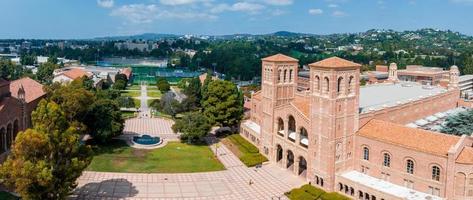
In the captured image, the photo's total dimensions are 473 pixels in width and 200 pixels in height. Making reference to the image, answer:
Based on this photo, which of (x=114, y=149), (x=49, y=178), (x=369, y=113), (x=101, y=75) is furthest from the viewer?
(x=101, y=75)

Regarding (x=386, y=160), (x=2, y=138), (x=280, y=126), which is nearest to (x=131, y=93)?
(x=2, y=138)

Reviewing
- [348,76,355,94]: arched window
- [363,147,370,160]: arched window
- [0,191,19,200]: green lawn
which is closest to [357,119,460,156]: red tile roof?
[363,147,370,160]: arched window

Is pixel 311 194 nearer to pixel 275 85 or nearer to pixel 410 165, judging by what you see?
pixel 410 165

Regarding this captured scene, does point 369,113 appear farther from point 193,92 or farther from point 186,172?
point 193,92

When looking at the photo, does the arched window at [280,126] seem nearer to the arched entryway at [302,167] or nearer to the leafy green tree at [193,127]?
the arched entryway at [302,167]

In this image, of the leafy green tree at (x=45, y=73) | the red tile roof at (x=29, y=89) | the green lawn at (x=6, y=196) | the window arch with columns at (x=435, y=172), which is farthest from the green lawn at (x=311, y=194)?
the leafy green tree at (x=45, y=73)

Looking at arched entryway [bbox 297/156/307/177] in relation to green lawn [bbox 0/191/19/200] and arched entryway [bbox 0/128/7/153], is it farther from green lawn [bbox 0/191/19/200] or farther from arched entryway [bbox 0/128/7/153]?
arched entryway [bbox 0/128/7/153]

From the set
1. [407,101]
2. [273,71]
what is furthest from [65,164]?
[407,101]

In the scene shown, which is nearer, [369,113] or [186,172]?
[369,113]
